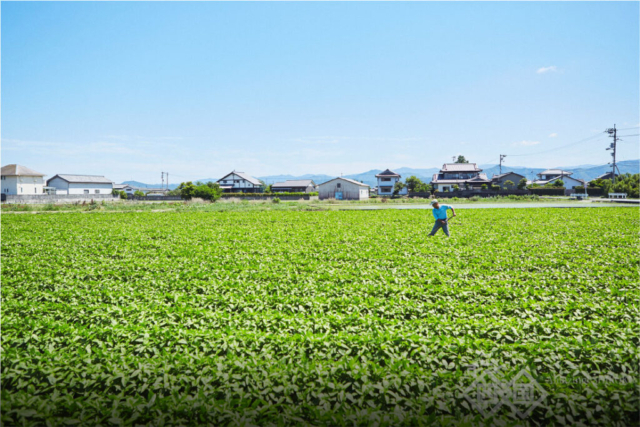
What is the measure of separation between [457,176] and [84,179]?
80.2 m

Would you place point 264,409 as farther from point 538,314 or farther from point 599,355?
point 538,314

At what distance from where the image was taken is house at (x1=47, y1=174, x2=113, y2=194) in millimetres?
72938

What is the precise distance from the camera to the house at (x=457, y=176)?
73.2 meters

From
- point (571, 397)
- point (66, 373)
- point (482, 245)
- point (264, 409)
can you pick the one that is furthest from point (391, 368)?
point (482, 245)

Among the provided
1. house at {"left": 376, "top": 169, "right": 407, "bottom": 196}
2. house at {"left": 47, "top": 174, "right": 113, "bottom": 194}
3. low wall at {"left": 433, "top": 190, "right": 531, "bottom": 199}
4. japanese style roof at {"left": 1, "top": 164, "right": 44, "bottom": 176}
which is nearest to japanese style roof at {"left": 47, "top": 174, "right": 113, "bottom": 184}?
house at {"left": 47, "top": 174, "right": 113, "bottom": 194}

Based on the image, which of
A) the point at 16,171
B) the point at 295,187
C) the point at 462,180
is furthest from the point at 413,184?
the point at 16,171

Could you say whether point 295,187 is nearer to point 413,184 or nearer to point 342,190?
point 342,190

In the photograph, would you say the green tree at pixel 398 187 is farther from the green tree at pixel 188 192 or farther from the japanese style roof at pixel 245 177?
the green tree at pixel 188 192

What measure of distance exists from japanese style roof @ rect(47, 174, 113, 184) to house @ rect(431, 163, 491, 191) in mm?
72784

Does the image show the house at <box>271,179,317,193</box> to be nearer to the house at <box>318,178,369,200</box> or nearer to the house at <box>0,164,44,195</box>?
the house at <box>318,178,369,200</box>

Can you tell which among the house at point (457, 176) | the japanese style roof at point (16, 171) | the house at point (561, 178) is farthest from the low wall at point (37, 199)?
the house at point (561, 178)

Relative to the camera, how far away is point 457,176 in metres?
76.6

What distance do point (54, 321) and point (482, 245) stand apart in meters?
12.4

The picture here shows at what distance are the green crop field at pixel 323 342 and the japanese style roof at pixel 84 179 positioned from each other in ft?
251
